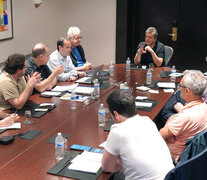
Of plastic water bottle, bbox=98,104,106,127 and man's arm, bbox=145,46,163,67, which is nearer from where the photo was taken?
plastic water bottle, bbox=98,104,106,127

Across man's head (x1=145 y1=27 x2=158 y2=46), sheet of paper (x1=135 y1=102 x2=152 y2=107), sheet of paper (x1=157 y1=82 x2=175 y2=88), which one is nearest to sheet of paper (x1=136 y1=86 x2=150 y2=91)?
sheet of paper (x1=157 y1=82 x2=175 y2=88)

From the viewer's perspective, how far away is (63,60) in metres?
4.47

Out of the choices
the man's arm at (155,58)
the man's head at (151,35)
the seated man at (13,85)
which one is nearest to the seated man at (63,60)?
the seated man at (13,85)

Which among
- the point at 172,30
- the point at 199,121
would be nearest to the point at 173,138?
the point at 199,121

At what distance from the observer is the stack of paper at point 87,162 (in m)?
2.02

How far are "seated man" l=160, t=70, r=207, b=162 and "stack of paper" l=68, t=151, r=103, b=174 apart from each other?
65cm

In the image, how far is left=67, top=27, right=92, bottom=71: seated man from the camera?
194 inches

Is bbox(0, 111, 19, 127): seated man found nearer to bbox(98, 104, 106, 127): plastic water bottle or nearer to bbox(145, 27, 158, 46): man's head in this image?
bbox(98, 104, 106, 127): plastic water bottle

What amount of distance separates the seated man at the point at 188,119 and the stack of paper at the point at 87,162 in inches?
25.7

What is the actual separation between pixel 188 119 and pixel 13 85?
5.65 feet

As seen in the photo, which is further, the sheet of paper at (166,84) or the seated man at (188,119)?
the sheet of paper at (166,84)

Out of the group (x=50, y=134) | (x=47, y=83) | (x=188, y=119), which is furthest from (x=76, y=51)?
(x=188, y=119)

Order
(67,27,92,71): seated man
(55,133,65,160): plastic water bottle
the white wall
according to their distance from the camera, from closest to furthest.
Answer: (55,133,65,160): plastic water bottle < (67,27,92,71): seated man < the white wall

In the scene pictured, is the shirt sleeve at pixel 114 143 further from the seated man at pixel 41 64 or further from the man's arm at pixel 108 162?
the seated man at pixel 41 64
